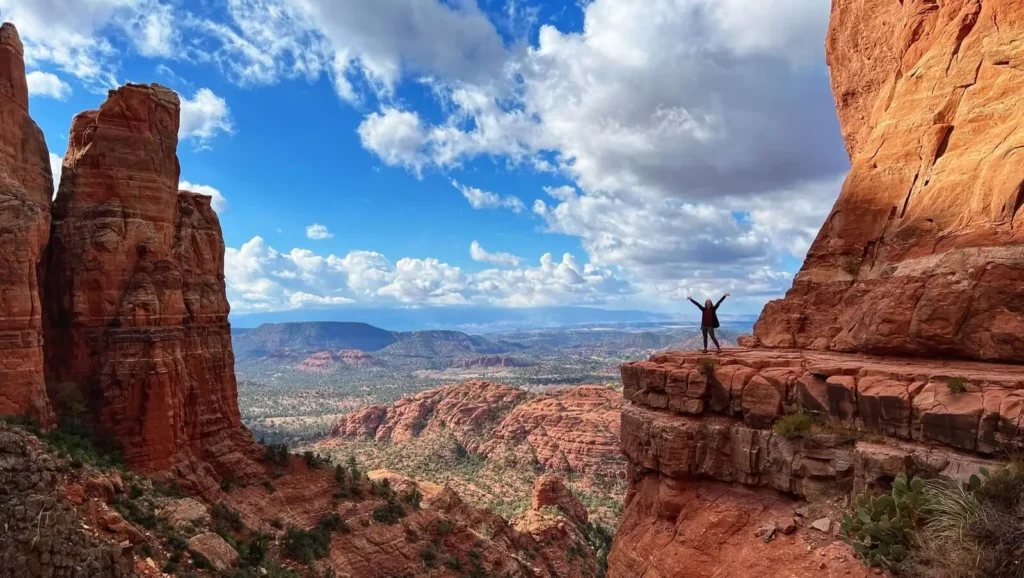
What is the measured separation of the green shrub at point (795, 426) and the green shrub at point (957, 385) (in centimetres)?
280

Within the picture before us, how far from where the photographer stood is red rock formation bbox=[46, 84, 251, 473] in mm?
26297

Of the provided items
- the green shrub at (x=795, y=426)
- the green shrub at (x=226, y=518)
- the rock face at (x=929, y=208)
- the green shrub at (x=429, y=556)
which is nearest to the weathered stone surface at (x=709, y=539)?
the green shrub at (x=795, y=426)

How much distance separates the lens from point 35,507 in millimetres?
12859

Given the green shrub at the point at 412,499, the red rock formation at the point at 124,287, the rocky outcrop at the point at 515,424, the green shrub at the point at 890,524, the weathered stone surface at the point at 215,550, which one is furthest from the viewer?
the rocky outcrop at the point at 515,424

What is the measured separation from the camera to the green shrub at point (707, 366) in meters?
14.8

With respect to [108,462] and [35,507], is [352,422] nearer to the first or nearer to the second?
[108,462]

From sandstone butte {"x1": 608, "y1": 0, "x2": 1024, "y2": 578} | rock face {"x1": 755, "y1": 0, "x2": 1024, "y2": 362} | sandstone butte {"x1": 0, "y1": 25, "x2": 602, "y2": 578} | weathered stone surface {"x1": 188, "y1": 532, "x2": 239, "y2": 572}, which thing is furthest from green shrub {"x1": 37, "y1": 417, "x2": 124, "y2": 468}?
rock face {"x1": 755, "y1": 0, "x2": 1024, "y2": 362}

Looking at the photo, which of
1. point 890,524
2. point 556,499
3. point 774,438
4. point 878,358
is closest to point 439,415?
point 556,499

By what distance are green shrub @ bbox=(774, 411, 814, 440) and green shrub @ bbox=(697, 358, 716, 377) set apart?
8.43ft

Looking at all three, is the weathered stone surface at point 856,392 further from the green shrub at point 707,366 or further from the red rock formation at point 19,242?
the red rock formation at point 19,242

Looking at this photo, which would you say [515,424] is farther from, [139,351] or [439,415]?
[139,351]

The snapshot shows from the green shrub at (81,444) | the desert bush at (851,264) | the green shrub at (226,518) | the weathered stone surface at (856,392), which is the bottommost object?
the green shrub at (226,518)

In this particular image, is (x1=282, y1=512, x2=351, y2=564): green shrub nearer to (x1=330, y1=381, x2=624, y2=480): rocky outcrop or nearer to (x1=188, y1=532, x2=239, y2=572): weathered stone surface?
(x1=188, y1=532, x2=239, y2=572): weathered stone surface

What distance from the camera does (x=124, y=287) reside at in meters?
27.3
